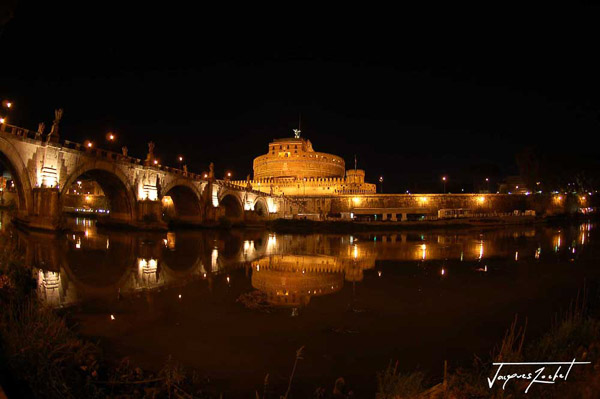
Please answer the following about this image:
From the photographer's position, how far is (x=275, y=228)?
46906 mm

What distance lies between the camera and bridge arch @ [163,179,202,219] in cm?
4681

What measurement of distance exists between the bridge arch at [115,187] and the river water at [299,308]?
12.8m

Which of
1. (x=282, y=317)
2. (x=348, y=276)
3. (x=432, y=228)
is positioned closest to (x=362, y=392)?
(x=282, y=317)

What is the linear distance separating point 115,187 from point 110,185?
0.56m

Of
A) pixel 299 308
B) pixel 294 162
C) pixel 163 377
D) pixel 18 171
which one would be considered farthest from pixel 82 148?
pixel 294 162

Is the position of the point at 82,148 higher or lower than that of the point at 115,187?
higher

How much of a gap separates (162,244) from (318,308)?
20163mm

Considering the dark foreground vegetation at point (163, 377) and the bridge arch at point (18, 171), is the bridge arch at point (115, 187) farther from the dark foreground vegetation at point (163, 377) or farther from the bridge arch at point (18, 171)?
the dark foreground vegetation at point (163, 377)

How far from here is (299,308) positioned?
1059cm

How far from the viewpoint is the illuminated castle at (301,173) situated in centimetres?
9156

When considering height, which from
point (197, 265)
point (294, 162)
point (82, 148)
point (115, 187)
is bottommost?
point (197, 265)

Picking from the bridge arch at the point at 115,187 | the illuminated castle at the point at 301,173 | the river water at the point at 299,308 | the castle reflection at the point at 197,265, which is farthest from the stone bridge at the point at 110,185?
the illuminated castle at the point at 301,173

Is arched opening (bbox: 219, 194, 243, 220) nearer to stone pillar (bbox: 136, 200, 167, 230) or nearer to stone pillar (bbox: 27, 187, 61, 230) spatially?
stone pillar (bbox: 136, 200, 167, 230)
